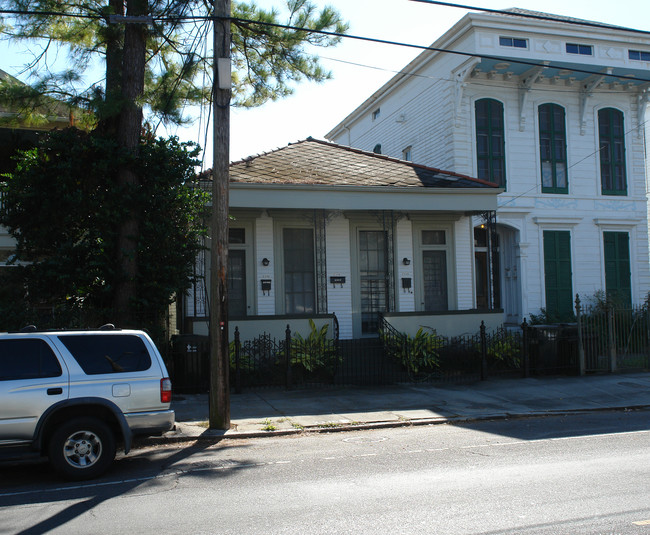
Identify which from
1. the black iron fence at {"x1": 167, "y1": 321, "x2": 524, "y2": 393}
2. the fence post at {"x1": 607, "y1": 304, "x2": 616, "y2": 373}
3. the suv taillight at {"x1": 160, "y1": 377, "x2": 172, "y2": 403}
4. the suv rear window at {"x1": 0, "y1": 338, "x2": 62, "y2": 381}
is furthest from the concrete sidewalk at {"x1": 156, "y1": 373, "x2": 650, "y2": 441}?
the suv rear window at {"x1": 0, "y1": 338, "x2": 62, "y2": 381}

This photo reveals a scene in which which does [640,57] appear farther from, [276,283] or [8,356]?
[8,356]

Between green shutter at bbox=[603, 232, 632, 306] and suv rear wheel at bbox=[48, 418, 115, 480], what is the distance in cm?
1800

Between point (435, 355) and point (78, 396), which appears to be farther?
point (435, 355)

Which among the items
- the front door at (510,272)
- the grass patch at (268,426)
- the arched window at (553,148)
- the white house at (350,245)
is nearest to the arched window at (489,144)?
the arched window at (553,148)

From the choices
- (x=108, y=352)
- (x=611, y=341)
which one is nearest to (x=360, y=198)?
(x=611, y=341)

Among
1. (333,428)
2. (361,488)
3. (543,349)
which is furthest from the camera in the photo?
(543,349)

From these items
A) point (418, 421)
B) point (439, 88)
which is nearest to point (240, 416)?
point (418, 421)

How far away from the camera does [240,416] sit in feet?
36.1

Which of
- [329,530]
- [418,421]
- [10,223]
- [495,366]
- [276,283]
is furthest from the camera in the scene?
[276,283]

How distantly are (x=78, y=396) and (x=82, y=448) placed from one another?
0.60 m

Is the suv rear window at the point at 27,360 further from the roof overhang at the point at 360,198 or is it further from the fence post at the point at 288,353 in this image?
the roof overhang at the point at 360,198

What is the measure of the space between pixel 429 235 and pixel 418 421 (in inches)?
331

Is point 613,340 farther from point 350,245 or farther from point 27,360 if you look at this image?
point 27,360

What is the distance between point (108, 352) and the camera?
24.9 feet
